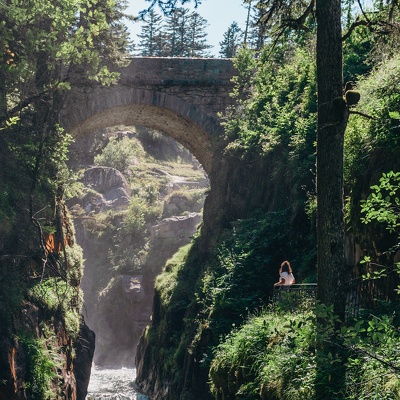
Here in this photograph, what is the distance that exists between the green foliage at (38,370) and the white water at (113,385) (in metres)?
8.48

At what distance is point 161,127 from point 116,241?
21.5 meters

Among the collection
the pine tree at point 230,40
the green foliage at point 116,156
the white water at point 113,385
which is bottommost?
the white water at point 113,385

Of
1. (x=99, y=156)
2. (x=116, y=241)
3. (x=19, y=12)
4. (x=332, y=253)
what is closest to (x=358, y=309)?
(x=332, y=253)

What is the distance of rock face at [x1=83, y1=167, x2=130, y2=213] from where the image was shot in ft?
152

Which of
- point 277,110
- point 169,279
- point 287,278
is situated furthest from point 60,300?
point 277,110

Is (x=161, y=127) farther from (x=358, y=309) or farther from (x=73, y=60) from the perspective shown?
(x=358, y=309)

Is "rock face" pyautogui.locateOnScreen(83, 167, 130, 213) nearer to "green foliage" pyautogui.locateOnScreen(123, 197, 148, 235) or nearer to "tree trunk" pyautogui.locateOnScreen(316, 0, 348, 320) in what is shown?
"green foliage" pyautogui.locateOnScreen(123, 197, 148, 235)

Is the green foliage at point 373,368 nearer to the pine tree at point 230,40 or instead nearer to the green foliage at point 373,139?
the green foliage at point 373,139

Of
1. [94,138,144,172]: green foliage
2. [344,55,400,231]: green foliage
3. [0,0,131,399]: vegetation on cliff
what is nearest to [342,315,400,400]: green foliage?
[344,55,400,231]: green foliage

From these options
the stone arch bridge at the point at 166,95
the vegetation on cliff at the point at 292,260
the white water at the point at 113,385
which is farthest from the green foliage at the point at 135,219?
the stone arch bridge at the point at 166,95

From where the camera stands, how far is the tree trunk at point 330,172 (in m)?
7.77

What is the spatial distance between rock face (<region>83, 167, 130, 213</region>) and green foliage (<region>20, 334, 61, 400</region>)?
107ft

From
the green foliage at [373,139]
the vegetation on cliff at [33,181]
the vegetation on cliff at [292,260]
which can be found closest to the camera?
the vegetation on cliff at [292,260]

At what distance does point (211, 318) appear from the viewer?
Result: 559 inches
